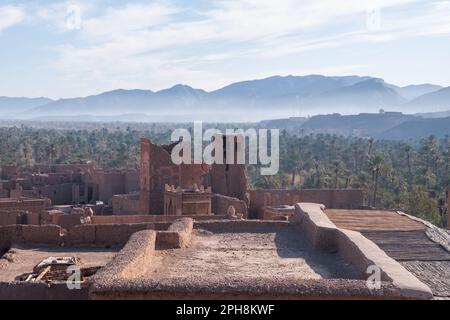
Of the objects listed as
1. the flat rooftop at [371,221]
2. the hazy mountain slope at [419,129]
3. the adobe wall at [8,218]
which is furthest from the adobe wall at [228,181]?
the hazy mountain slope at [419,129]

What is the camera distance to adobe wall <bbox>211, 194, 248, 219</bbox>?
1015 inches

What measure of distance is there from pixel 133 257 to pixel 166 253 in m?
1.85

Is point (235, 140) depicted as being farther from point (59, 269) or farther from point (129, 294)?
point (129, 294)

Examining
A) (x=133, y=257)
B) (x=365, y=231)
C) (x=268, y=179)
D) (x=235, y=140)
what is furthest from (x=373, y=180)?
(x=133, y=257)

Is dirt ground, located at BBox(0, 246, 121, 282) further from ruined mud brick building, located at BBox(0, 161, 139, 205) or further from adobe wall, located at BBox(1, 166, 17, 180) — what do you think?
adobe wall, located at BBox(1, 166, 17, 180)

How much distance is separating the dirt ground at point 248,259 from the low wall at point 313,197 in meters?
16.7

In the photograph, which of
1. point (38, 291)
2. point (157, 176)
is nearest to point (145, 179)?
point (157, 176)

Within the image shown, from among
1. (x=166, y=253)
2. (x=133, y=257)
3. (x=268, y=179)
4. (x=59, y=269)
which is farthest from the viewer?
(x=268, y=179)

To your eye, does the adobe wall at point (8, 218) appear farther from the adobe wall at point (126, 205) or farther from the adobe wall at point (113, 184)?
the adobe wall at point (113, 184)

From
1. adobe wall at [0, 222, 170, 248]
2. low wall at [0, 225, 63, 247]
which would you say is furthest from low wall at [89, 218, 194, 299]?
low wall at [0, 225, 63, 247]

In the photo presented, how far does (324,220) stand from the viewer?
1365cm

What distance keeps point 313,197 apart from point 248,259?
797 inches

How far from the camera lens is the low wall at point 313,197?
1227 inches

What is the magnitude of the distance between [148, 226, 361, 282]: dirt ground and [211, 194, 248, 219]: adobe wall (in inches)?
440
